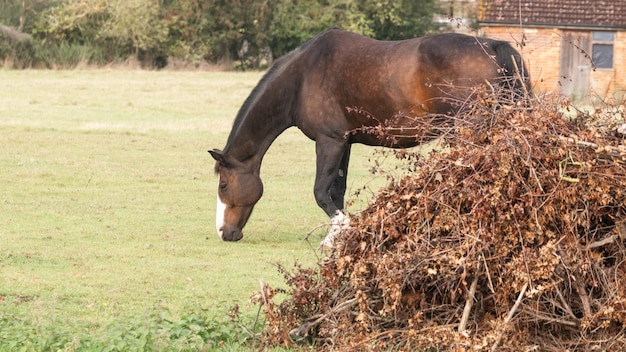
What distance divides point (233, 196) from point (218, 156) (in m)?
0.48

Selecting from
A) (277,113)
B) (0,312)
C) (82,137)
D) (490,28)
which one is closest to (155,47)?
(490,28)

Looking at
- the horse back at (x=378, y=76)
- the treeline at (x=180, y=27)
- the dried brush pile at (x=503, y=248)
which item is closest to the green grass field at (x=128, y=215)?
the horse back at (x=378, y=76)

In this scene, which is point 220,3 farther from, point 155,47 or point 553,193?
point 553,193

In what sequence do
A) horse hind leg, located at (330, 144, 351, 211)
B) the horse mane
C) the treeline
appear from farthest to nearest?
the treeline
horse hind leg, located at (330, 144, 351, 211)
the horse mane

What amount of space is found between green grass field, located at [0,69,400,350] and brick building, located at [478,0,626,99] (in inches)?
549

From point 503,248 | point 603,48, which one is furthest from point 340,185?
point 603,48

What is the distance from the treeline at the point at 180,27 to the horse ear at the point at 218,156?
120ft

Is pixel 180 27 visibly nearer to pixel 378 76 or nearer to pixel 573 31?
pixel 573 31

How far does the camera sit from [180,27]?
54719mm

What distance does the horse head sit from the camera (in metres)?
11.9

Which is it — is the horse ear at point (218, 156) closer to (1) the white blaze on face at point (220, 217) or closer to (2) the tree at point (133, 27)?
(1) the white blaze on face at point (220, 217)

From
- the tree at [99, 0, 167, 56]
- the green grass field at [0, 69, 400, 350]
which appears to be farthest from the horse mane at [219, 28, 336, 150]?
the tree at [99, 0, 167, 56]

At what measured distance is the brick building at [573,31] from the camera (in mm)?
38125

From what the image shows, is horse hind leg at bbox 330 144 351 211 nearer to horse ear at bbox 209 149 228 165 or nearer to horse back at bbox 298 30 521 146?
horse back at bbox 298 30 521 146
